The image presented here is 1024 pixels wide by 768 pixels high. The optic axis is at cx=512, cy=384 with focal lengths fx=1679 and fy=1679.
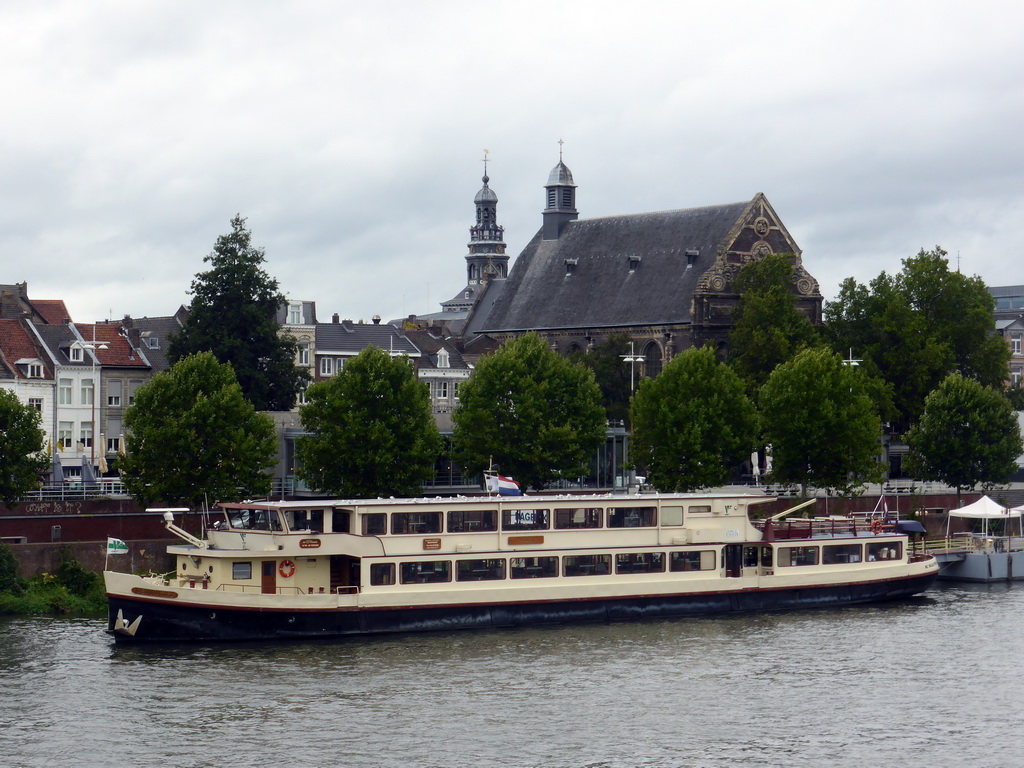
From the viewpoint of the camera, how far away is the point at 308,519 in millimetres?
64062

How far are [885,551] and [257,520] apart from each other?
28.9 m

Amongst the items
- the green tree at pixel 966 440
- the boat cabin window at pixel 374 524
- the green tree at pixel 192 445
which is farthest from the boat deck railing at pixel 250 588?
the green tree at pixel 966 440

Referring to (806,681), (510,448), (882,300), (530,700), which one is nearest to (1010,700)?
(806,681)

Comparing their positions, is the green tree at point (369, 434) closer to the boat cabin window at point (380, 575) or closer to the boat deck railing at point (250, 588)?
the boat cabin window at point (380, 575)

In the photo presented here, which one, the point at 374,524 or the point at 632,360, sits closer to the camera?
the point at 374,524

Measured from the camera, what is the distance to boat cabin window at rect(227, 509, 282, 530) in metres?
63.8

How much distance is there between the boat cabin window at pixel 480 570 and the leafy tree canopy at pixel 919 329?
184 feet

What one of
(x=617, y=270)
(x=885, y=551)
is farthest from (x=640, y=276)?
(x=885, y=551)

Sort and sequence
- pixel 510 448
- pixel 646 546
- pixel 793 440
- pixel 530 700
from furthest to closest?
pixel 793 440
pixel 510 448
pixel 646 546
pixel 530 700

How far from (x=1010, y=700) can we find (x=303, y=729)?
21669 millimetres

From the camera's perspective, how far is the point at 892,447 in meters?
123

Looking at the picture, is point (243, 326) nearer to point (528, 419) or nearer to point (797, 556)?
point (528, 419)

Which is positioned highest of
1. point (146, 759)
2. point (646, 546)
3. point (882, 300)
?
point (882, 300)

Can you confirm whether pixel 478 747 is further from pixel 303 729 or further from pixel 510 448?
pixel 510 448
